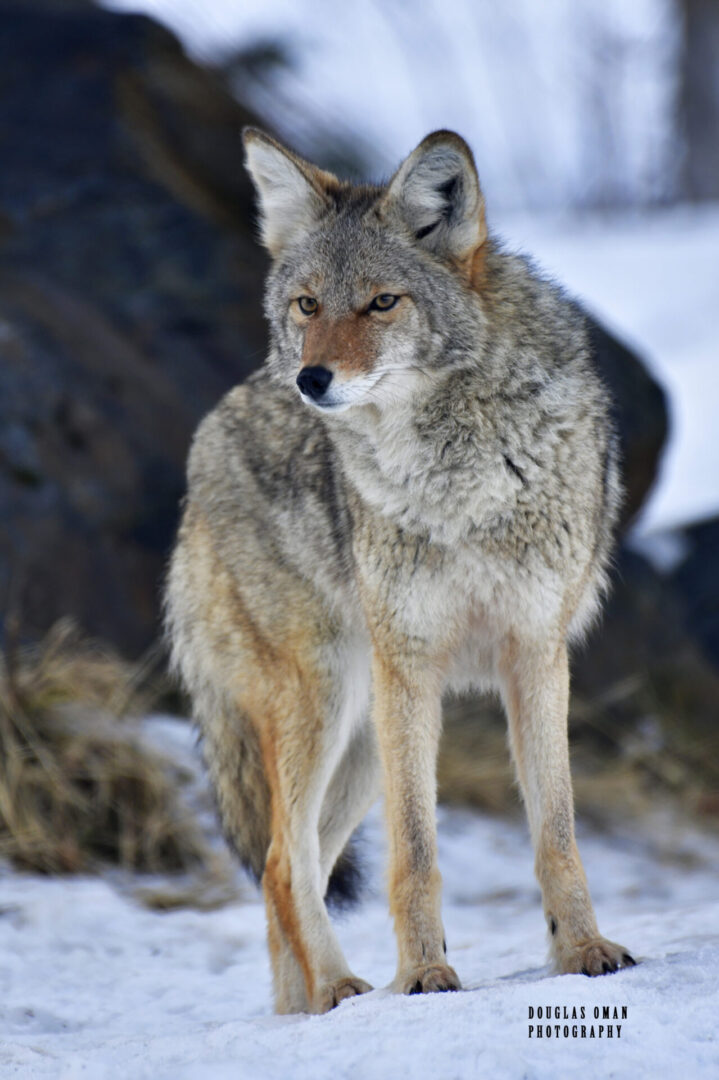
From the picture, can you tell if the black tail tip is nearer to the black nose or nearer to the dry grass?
the dry grass

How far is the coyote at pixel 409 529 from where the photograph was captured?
3.49m

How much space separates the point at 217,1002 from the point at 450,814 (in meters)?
2.55

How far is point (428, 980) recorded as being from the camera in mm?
3236

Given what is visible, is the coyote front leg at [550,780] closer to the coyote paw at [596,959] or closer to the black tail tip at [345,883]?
the coyote paw at [596,959]

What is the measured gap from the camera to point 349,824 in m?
4.29

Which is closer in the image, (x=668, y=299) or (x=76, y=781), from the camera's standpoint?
(x=76, y=781)

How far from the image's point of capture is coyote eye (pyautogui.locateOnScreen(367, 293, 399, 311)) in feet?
11.7

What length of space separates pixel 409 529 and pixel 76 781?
8.82ft

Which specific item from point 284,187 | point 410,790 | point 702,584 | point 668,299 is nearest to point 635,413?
point 702,584

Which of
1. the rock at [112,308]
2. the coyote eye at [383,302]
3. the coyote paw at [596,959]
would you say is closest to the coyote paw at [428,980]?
the coyote paw at [596,959]

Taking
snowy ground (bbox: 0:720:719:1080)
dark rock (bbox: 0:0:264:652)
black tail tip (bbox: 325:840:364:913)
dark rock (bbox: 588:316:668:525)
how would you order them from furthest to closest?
dark rock (bbox: 588:316:668:525)
dark rock (bbox: 0:0:264:652)
black tail tip (bbox: 325:840:364:913)
snowy ground (bbox: 0:720:719:1080)

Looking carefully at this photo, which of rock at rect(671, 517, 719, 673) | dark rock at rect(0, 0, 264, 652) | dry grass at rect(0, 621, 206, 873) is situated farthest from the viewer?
rock at rect(671, 517, 719, 673)

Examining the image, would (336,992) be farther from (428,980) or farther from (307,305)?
(307,305)

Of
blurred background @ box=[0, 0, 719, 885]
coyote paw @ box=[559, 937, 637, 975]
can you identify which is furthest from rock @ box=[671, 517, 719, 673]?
→ coyote paw @ box=[559, 937, 637, 975]
